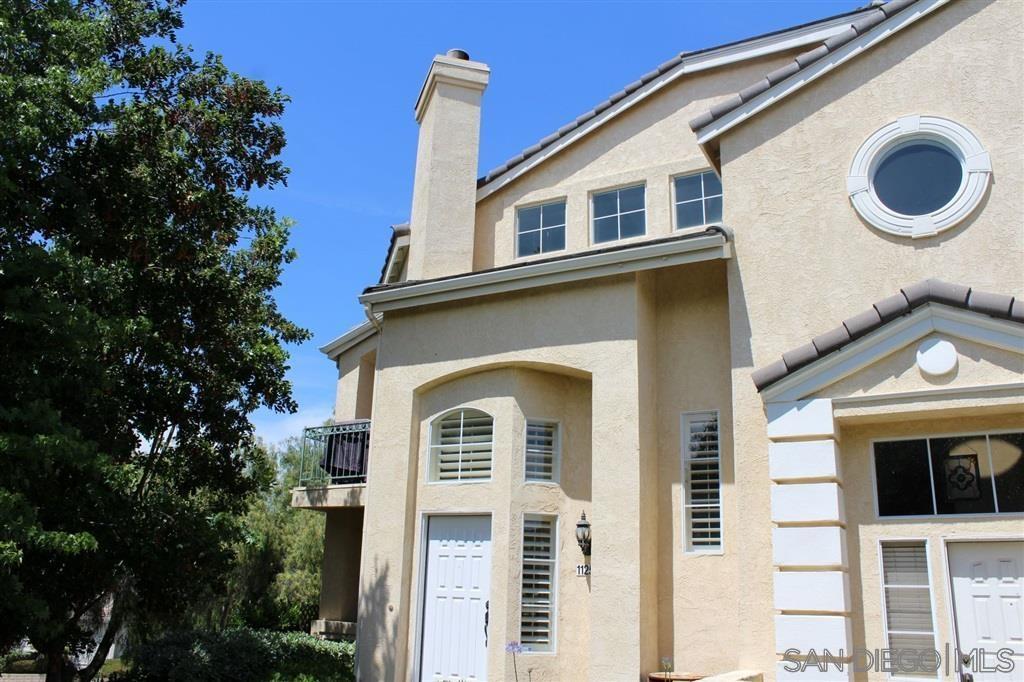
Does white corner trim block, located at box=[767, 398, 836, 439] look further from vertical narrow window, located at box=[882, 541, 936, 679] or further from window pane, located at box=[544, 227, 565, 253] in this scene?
window pane, located at box=[544, 227, 565, 253]

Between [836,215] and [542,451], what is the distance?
5314 millimetres

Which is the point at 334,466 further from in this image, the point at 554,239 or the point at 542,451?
the point at 554,239

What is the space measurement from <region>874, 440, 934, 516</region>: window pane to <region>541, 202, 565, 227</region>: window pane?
24.5 feet

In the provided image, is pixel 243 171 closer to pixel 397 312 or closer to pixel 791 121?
pixel 397 312

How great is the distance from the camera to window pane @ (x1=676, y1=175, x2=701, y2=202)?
14.2 m

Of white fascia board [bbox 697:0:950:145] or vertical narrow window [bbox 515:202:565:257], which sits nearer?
white fascia board [bbox 697:0:950:145]

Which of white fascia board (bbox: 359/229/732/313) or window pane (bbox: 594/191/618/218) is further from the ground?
window pane (bbox: 594/191/618/218)

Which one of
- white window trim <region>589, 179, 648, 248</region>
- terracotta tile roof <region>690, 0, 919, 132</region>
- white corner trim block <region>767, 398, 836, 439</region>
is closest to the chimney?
white window trim <region>589, 179, 648, 248</region>

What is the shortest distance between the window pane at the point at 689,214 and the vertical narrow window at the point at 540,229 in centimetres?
221

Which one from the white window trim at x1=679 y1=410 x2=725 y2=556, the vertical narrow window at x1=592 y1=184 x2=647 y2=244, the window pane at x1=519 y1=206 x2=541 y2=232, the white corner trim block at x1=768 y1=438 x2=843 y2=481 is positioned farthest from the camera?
the window pane at x1=519 y1=206 x2=541 y2=232

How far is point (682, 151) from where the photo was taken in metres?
14.6

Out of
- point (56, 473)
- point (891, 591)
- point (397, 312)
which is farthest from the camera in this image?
point (397, 312)

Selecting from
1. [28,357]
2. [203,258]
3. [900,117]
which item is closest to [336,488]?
[203,258]

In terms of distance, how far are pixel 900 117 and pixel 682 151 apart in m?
4.47
